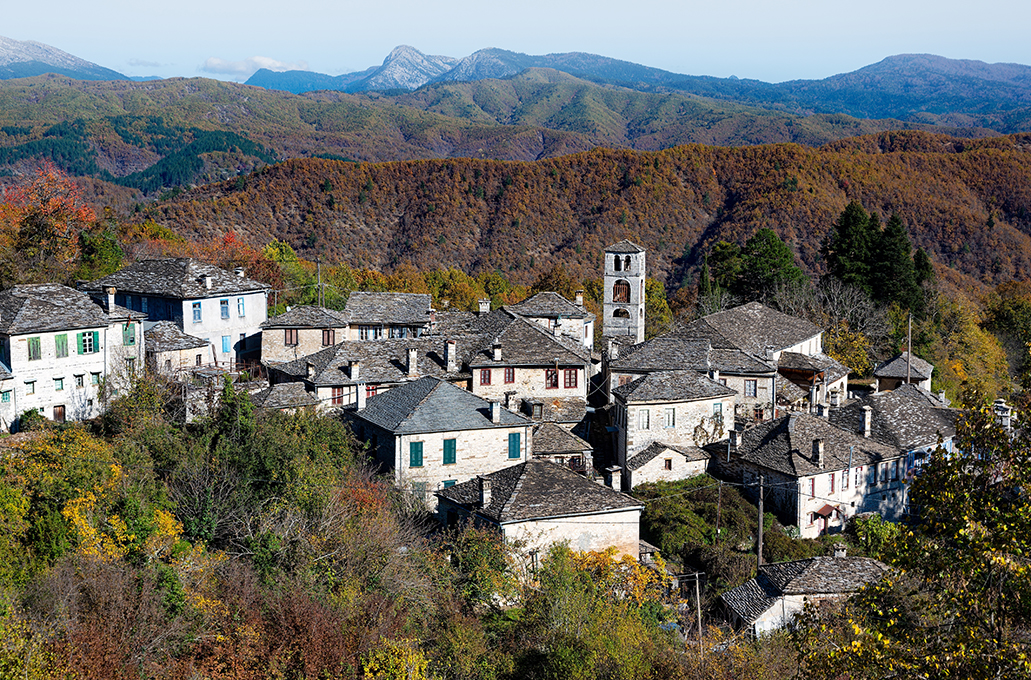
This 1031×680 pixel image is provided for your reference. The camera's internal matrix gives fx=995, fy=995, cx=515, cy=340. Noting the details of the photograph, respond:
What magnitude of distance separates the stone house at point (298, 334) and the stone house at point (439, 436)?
13.6 metres

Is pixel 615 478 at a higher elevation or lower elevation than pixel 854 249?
lower

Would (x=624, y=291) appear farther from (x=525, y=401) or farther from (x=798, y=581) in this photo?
(x=798, y=581)

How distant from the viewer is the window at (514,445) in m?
38.8

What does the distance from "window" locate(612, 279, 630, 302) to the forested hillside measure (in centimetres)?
6438

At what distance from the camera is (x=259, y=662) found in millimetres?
21266

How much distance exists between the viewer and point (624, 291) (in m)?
62.6

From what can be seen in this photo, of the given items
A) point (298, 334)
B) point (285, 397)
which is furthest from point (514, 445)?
point (298, 334)

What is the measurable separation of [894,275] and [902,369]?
16.4 meters

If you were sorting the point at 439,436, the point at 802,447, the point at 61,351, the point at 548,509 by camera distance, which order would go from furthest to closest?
the point at 802,447 < the point at 61,351 < the point at 439,436 < the point at 548,509

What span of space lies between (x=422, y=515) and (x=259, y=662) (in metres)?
13.7

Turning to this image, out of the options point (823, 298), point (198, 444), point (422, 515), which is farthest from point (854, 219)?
point (198, 444)

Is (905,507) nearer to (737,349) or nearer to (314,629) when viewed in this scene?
(737,349)

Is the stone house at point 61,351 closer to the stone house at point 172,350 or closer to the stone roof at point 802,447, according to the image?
the stone house at point 172,350

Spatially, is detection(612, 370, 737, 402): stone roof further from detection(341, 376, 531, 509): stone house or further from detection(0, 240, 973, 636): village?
detection(341, 376, 531, 509): stone house
